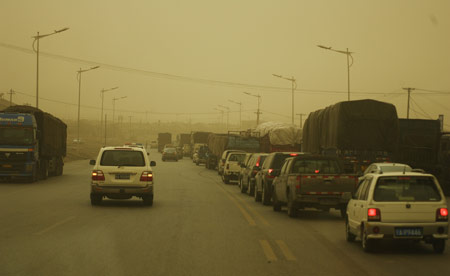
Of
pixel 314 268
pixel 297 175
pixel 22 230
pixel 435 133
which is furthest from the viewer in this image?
pixel 435 133

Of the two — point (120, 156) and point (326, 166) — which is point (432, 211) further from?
point (120, 156)

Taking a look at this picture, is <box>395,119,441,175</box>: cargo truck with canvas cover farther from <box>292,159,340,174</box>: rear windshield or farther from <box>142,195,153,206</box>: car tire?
<box>142,195,153,206</box>: car tire

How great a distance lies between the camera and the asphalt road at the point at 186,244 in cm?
1039

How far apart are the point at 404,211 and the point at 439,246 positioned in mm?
911

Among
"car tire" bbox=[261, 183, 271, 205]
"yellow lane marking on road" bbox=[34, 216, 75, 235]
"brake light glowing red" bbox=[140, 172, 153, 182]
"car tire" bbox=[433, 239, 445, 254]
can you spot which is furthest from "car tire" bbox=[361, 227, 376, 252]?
"car tire" bbox=[261, 183, 271, 205]

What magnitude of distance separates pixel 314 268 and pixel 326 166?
9.96 m

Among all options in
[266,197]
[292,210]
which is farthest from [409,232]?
[266,197]

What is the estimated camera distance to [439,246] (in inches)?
485

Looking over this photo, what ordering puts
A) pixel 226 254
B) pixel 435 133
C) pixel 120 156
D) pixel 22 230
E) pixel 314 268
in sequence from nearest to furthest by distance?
pixel 314 268, pixel 226 254, pixel 22 230, pixel 120 156, pixel 435 133

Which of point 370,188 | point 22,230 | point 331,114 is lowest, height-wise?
point 22,230

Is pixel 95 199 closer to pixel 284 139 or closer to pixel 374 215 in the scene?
pixel 374 215

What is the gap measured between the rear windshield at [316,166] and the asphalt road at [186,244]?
4.20 feet

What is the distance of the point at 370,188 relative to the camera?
1265 cm

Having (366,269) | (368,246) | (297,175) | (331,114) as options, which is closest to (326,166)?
(297,175)
